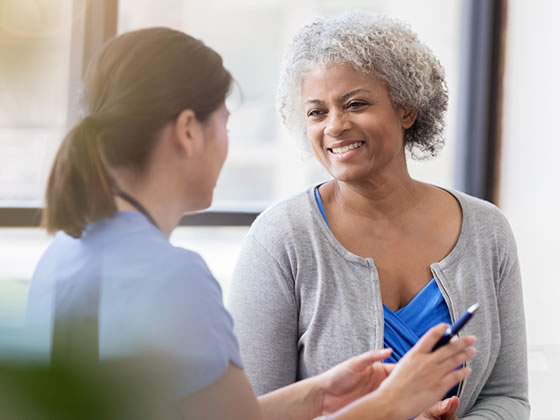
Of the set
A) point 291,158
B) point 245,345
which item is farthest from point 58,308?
point 291,158

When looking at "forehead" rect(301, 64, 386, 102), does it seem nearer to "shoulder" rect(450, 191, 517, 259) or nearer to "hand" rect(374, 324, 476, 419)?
"shoulder" rect(450, 191, 517, 259)

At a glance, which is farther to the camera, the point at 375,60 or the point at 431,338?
the point at 375,60

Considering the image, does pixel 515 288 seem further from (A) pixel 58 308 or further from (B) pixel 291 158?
(B) pixel 291 158

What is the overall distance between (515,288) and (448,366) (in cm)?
61

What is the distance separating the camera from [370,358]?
94cm

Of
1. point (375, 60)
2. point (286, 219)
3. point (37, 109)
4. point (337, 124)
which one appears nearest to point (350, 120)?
point (337, 124)

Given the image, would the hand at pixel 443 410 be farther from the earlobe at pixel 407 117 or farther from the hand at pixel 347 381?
the earlobe at pixel 407 117

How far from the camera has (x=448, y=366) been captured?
2.79 ft

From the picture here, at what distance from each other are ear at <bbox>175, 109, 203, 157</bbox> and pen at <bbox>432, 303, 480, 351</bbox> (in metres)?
0.42

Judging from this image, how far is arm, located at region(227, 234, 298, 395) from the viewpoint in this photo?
1.26 m

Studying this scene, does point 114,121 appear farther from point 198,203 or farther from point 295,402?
point 295,402

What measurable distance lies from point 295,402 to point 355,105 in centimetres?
65

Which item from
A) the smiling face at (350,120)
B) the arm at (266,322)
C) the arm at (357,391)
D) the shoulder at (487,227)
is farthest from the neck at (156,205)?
the shoulder at (487,227)

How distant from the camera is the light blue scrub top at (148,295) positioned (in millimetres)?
678
